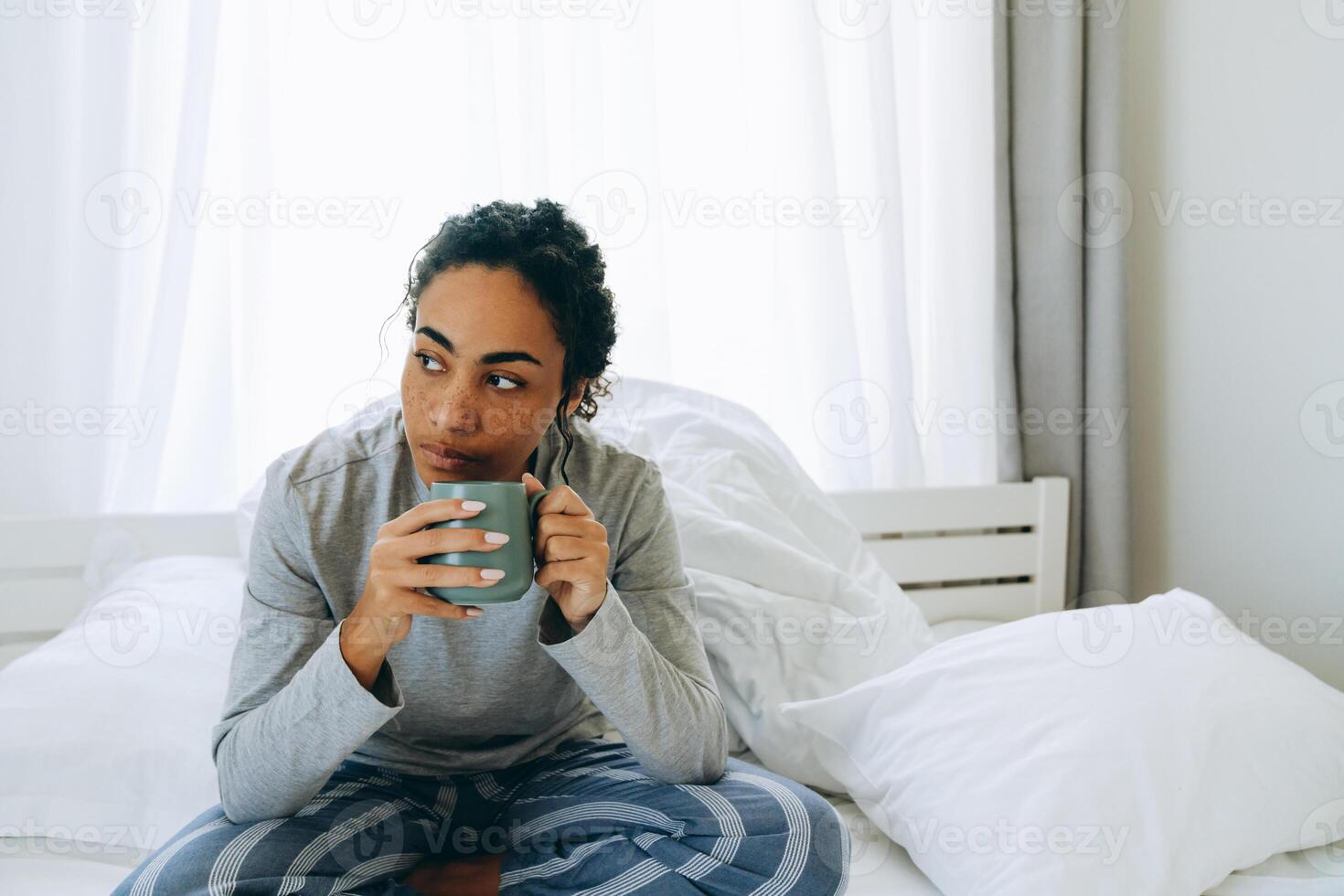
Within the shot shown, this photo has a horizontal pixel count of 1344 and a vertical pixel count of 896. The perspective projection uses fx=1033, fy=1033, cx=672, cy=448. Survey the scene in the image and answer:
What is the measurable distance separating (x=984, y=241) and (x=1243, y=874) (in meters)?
1.39

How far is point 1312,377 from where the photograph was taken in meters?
1.65

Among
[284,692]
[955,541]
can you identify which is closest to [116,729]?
[284,692]

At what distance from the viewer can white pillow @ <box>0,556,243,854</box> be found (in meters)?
1.20

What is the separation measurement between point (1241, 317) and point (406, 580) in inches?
61.3

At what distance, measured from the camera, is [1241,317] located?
5.92 ft

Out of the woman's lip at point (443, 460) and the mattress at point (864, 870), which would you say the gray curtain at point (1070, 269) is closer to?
the mattress at point (864, 870)

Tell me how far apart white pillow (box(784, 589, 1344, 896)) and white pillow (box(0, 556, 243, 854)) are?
2.46ft

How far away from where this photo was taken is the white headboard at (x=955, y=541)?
173 centimetres

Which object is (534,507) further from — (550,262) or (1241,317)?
(1241,317)

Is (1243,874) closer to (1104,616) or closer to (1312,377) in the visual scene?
(1104,616)

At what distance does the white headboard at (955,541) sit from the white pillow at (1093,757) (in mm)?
689

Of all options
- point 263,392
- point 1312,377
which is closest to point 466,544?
point 263,392

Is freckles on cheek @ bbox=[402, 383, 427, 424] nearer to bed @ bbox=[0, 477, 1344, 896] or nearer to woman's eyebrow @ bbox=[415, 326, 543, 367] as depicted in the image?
woman's eyebrow @ bbox=[415, 326, 543, 367]

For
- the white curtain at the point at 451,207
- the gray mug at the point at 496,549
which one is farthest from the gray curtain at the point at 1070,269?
the gray mug at the point at 496,549
